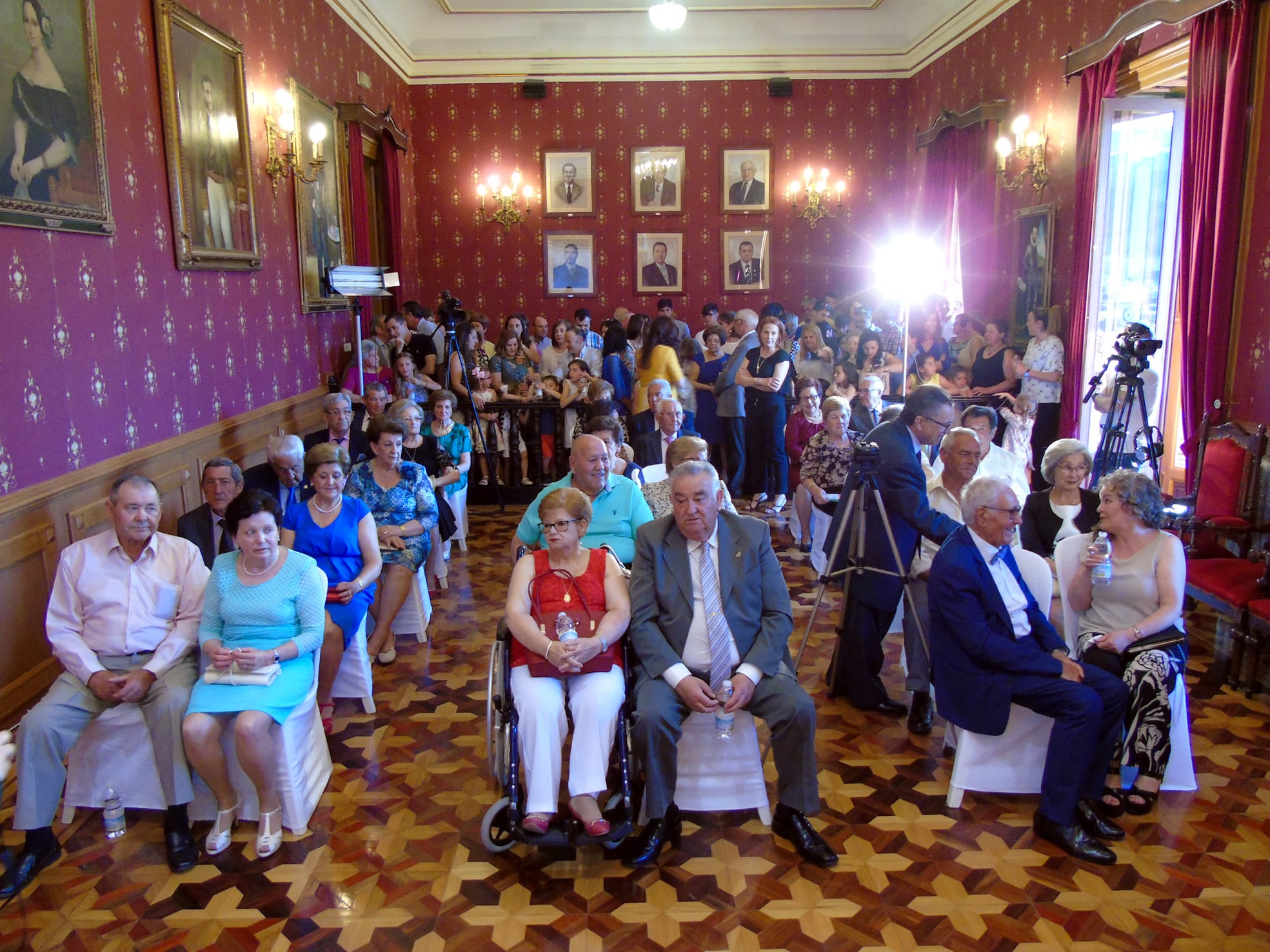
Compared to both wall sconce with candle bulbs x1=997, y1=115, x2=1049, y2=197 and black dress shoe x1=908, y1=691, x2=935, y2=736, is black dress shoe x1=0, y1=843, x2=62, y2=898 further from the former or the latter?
wall sconce with candle bulbs x1=997, y1=115, x2=1049, y2=197

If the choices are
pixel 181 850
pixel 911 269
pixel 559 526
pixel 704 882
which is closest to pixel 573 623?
pixel 559 526

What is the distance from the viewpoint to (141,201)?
5062 millimetres

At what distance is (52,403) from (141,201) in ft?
4.60

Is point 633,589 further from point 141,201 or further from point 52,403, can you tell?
point 141,201

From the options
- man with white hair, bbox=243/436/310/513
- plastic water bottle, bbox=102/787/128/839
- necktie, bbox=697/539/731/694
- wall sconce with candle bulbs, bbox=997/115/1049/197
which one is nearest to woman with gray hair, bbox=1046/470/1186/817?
necktie, bbox=697/539/731/694

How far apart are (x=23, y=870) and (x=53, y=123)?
319cm

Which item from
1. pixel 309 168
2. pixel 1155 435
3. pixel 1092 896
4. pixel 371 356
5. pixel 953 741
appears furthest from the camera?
pixel 371 356

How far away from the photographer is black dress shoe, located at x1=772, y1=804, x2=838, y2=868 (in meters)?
3.24

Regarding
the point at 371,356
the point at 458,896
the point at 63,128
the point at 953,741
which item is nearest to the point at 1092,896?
the point at 953,741

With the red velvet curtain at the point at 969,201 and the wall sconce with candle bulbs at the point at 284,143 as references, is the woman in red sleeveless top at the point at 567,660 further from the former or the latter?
the red velvet curtain at the point at 969,201

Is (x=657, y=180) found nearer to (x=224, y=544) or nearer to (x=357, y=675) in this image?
(x=224, y=544)

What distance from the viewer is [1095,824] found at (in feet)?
11.1

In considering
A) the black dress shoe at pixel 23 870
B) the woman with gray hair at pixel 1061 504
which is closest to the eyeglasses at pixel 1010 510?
the woman with gray hair at pixel 1061 504

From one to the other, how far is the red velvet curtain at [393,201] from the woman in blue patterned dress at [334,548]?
6604 millimetres
